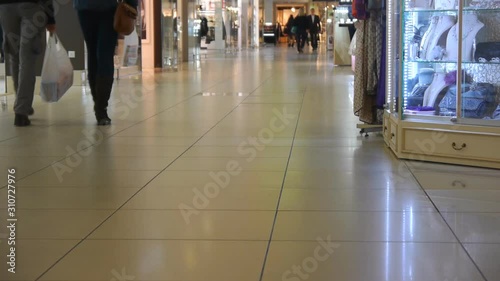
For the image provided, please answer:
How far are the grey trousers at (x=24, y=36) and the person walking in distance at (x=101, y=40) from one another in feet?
1.16

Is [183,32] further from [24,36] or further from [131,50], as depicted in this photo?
[24,36]

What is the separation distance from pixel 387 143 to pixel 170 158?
151 cm

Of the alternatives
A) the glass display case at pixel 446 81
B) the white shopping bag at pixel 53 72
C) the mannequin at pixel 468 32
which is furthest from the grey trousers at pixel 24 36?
the mannequin at pixel 468 32

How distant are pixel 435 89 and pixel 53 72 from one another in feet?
10.6

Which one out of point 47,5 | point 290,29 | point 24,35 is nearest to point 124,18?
point 47,5

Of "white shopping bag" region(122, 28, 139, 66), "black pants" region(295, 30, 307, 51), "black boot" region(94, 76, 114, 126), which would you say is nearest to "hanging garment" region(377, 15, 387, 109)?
"black boot" region(94, 76, 114, 126)

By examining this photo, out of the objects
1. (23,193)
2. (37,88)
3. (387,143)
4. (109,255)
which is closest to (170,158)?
(23,193)

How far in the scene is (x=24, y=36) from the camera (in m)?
5.55

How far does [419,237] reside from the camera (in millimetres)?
2598

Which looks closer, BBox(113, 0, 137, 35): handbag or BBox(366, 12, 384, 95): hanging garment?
BBox(366, 12, 384, 95): hanging garment

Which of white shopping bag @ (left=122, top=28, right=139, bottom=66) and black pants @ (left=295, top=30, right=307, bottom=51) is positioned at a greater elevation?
black pants @ (left=295, top=30, right=307, bottom=51)

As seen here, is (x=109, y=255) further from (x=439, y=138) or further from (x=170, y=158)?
(x=439, y=138)

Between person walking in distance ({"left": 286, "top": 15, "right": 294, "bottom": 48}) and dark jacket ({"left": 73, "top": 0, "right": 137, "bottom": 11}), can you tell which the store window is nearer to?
dark jacket ({"left": 73, "top": 0, "right": 137, "bottom": 11})

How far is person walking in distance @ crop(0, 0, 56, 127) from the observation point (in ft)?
18.2
